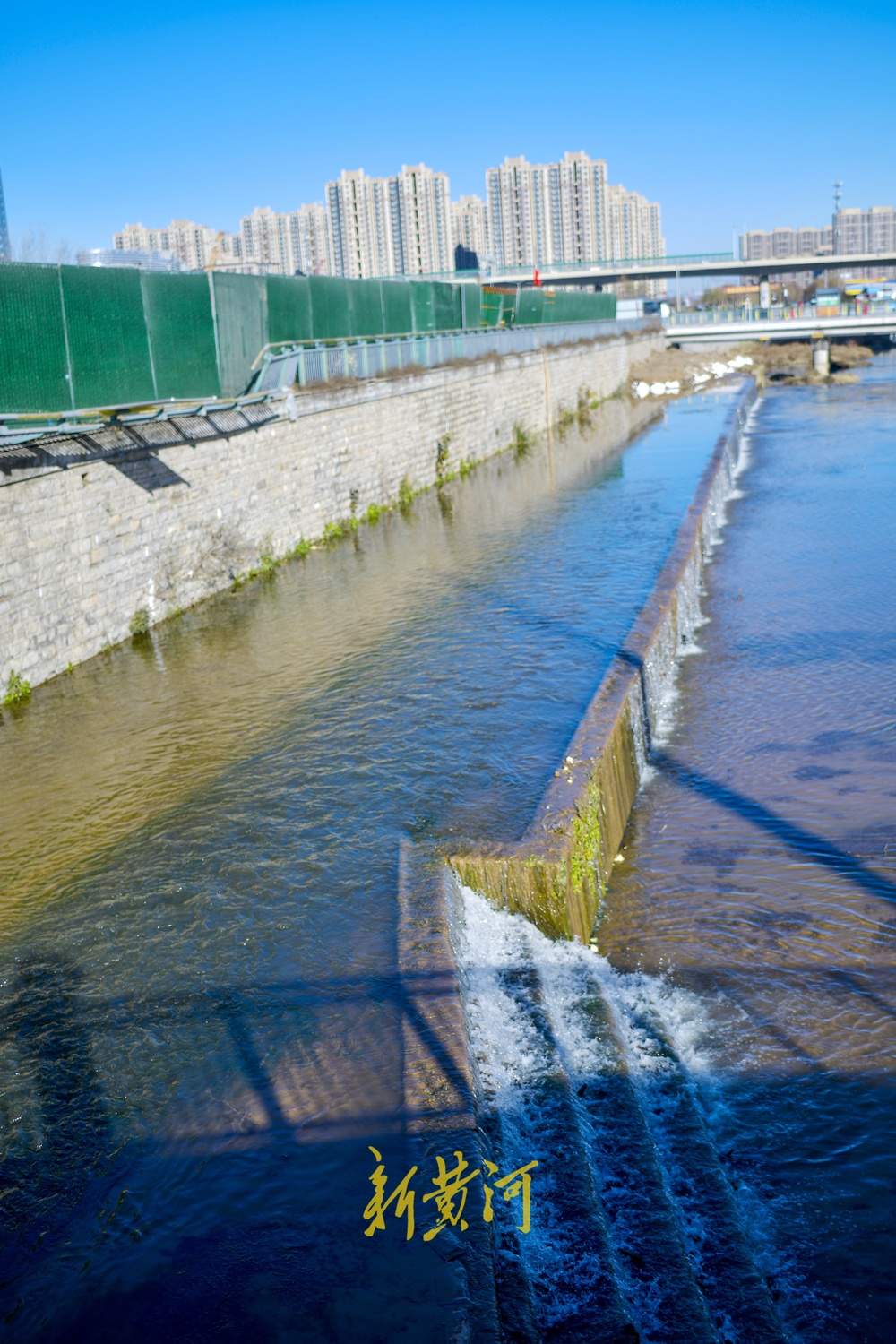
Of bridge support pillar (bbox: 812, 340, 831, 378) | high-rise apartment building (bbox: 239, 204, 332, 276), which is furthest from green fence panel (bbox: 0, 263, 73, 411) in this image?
high-rise apartment building (bbox: 239, 204, 332, 276)

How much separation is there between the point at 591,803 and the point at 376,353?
644 inches

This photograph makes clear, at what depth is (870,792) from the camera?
8922 millimetres

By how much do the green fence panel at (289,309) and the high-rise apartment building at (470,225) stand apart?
13190 centimetres

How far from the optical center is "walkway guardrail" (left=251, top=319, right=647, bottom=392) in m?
18.2

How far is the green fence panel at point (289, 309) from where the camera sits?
19234 mm

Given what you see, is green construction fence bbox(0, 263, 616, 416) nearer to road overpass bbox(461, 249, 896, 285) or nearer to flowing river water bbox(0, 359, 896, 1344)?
flowing river water bbox(0, 359, 896, 1344)

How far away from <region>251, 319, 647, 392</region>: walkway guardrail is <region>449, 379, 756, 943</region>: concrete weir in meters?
7.91

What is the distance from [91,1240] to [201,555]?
1155 cm

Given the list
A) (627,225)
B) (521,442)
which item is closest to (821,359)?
(521,442)

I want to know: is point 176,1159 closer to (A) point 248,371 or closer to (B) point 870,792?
(B) point 870,792

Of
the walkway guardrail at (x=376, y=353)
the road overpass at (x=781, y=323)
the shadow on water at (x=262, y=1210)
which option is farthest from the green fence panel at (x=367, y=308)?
the road overpass at (x=781, y=323)

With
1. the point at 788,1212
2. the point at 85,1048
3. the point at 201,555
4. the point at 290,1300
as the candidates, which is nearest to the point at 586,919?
the point at 788,1212

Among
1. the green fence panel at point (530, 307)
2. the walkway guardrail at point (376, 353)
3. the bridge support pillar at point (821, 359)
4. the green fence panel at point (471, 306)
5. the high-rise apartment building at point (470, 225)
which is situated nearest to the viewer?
the walkway guardrail at point (376, 353)
